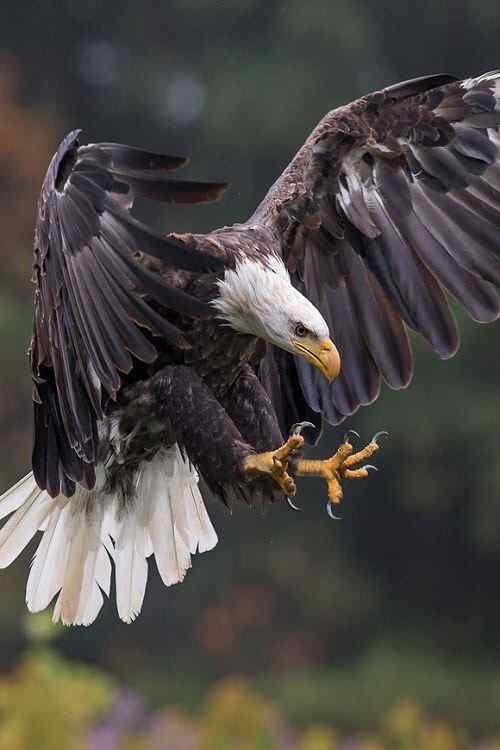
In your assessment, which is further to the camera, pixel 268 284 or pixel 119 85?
pixel 119 85

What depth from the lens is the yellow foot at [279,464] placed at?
13.4 feet

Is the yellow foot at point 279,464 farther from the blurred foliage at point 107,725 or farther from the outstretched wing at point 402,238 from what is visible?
the blurred foliage at point 107,725

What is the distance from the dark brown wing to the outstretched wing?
84 cm

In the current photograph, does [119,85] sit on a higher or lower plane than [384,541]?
higher

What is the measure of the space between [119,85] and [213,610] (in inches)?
142

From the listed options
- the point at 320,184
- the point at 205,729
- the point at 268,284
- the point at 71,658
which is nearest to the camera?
the point at 268,284

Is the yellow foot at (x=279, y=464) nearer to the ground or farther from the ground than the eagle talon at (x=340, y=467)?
farther from the ground

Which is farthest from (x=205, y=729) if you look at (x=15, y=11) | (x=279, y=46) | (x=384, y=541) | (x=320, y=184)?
(x=15, y=11)

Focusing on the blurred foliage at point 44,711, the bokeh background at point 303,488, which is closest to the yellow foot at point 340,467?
the blurred foliage at point 44,711

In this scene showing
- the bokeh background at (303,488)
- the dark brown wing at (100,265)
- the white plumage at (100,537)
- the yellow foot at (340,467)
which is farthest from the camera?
the bokeh background at (303,488)

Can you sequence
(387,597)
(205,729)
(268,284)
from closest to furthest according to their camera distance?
(268,284) < (205,729) < (387,597)

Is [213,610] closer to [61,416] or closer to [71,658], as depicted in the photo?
[71,658]

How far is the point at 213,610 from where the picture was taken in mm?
12250

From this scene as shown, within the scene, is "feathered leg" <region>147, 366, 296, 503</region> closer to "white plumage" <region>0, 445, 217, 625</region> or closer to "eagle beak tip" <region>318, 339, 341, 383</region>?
"eagle beak tip" <region>318, 339, 341, 383</region>
